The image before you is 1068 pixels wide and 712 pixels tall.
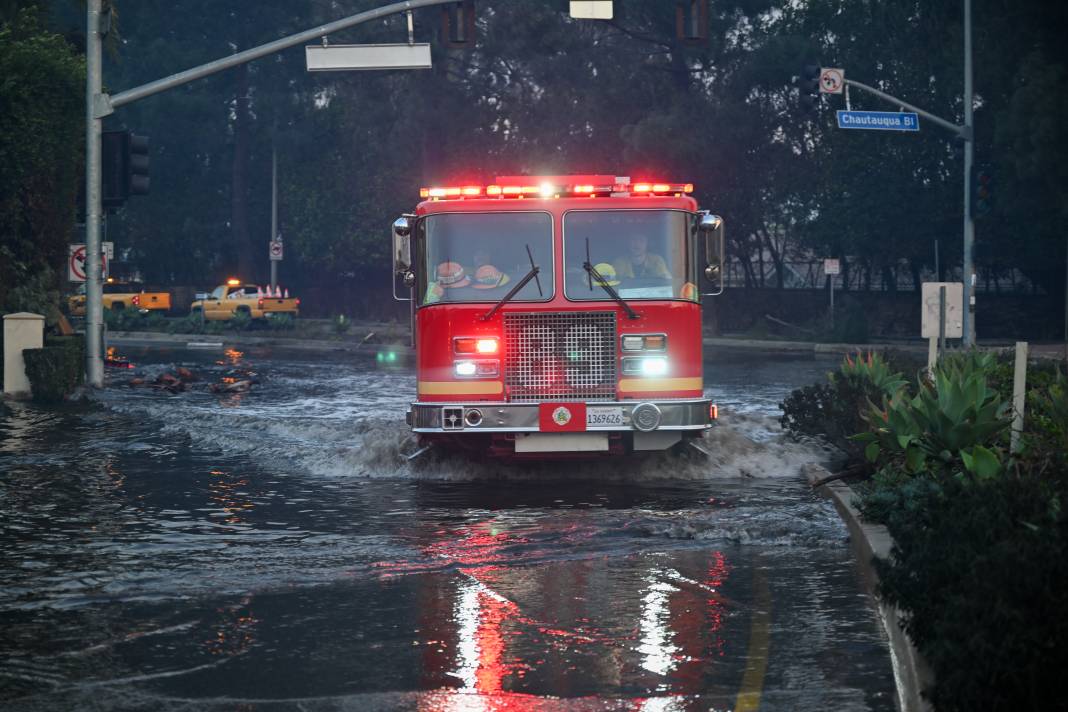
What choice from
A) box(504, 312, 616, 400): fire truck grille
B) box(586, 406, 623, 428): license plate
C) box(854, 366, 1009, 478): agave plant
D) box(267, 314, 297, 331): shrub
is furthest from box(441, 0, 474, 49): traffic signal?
box(267, 314, 297, 331): shrub

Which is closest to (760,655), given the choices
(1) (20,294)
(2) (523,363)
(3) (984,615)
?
(3) (984,615)

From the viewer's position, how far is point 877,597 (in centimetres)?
741

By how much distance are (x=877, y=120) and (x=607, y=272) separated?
819 inches

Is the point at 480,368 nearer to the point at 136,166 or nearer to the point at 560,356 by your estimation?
the point at 560,356

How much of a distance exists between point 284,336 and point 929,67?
22.8 metres

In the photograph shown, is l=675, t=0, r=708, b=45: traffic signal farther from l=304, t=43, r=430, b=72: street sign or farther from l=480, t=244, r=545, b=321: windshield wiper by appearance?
l=480, t=244, r=545, b=321: windshield wiper

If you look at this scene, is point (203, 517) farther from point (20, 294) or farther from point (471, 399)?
point (20, 294)

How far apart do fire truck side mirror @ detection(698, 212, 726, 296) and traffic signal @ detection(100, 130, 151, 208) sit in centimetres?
1359

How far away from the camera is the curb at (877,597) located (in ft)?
21.1

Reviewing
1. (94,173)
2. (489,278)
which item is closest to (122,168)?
(94,173)

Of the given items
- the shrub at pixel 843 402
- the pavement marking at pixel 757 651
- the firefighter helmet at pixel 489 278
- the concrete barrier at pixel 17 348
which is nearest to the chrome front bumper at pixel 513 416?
the firefighter helmet at pixel 489 278

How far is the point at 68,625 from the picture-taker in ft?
27.0

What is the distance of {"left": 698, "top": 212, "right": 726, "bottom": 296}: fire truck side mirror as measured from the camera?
14711 mm

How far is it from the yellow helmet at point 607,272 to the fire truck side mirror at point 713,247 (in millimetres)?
902
